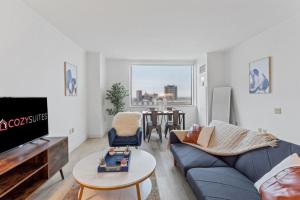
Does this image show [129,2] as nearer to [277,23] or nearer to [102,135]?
[277,23]

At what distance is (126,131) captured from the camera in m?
4.04

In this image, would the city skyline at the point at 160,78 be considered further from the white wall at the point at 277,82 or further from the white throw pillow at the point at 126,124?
the white throw pillow at the point at 126,124

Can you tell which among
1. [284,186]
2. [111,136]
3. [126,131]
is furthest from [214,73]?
[284,186]

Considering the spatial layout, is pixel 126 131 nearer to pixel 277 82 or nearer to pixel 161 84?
pixel 161 84

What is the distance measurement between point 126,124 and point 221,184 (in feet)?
8.83

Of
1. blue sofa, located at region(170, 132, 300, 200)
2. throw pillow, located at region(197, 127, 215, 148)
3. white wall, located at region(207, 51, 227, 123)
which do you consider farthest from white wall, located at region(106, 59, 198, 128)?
blue sofa, located at region(170, 132, 300, 200)

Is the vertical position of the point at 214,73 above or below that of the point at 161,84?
above

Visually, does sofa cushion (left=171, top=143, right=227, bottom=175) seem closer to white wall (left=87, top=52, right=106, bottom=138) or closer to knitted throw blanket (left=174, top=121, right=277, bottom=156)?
knitted throw blanket (left=174, top=121, right=277, bottom=156)

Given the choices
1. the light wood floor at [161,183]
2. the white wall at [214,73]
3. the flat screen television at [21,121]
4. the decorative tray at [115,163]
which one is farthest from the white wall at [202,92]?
the flat screen television at [21,121]

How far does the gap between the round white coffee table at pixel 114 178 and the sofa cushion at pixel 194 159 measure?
17.4 inches

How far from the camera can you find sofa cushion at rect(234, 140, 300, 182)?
174 centimetres

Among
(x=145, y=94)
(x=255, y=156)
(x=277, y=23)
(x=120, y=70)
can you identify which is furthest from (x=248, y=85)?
(x=120, y=70)

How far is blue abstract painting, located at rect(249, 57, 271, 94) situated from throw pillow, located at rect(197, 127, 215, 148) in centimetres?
174

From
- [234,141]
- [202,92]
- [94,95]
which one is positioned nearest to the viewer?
[234,141]
